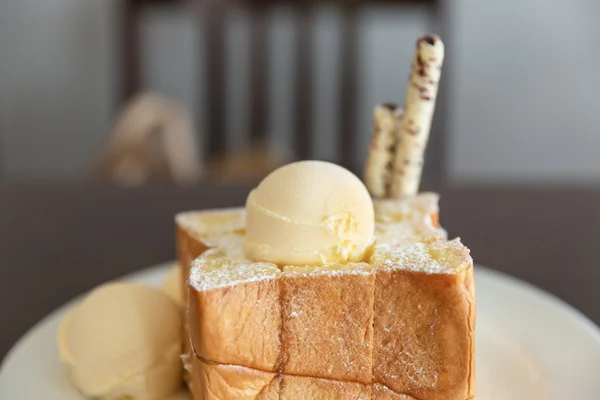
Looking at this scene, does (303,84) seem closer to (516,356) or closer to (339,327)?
(516,356)

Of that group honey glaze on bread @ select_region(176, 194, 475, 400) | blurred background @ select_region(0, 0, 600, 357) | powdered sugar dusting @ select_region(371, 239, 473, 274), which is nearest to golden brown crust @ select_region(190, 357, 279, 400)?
honey glaze on bread @ select_region(176, 194, 475, 400)

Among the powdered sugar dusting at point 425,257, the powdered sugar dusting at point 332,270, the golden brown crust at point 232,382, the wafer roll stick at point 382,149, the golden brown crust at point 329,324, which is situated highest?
the wafer roll stick at point 382,149

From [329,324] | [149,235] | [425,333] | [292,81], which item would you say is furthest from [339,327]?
[292,81]

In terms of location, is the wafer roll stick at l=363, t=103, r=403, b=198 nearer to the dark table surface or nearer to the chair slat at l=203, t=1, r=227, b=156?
the dark table surface

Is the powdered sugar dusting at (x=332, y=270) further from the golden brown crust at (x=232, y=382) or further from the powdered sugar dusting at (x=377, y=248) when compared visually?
the golden brown crust at (x=232, y=382)

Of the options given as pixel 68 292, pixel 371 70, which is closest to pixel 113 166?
pixel 68 292

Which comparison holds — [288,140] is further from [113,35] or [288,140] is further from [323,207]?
[323,207]

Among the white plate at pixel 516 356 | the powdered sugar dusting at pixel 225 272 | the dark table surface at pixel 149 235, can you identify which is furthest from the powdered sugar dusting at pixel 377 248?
the dark table surface at pixel 149 235
